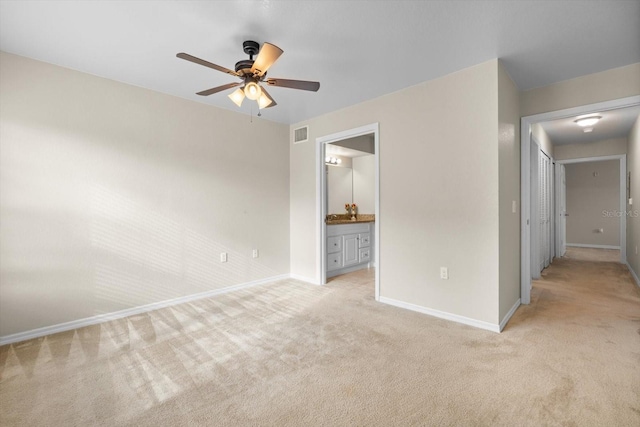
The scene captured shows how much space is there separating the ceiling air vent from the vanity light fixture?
396 cm

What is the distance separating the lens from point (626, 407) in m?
1.67

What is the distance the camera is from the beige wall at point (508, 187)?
2.75 m

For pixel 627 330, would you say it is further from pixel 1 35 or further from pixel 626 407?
pixel 1 35

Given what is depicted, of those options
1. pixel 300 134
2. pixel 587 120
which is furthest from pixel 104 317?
pixel 587 120

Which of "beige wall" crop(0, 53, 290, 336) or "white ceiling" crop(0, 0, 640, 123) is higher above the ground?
"white ceiling" crop(0, 0, 640, 123)

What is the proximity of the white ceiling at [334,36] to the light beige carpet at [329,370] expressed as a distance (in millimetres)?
2419

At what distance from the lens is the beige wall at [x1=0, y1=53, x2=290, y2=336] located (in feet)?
8.39

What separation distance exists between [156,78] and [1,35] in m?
1.07

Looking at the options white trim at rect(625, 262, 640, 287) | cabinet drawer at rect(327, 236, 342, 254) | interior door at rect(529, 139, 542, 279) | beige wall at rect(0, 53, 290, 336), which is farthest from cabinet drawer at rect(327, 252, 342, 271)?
white trim at rect(625, 262, 640, 287)

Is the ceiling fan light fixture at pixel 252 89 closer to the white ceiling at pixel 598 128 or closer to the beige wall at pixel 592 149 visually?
the white ceiling at pixel 598 128

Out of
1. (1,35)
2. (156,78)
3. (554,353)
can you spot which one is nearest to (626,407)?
(554,353)

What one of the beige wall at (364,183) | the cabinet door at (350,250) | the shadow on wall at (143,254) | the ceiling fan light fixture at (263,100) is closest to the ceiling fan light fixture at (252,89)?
the ceiling fan light fixture at (263,100)

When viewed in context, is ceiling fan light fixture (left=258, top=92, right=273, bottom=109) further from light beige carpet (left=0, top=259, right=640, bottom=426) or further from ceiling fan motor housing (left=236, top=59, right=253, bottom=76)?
light beige carpet (left=0, top=259, right=640, bottom=426)

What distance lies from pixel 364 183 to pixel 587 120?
3529 millimetres
